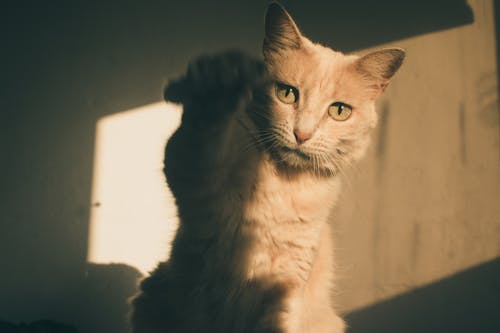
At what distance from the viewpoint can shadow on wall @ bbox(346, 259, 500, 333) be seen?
164 centimetres

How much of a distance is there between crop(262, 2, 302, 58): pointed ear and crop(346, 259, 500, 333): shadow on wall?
1.22 meters

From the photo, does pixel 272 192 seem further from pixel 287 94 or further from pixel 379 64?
pixel 379 64

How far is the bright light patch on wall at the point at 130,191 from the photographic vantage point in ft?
5.48

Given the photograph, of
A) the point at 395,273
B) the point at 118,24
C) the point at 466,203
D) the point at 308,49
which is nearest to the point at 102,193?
the point at 118,24

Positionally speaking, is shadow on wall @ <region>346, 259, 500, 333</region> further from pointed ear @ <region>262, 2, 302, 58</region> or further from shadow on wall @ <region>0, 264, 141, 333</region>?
pointed ear @ <region>262, 2, 302, 58</region>

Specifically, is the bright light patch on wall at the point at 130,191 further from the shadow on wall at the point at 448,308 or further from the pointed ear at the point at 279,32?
the shadow on wall at the point at 448,308

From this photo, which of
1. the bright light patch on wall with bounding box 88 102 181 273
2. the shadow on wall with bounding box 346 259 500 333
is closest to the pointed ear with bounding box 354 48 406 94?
the bright light patch on wall with bounding box 88 102 181 273

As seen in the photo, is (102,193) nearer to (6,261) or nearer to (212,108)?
(6,261)

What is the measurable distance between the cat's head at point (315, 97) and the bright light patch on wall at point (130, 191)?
75cm

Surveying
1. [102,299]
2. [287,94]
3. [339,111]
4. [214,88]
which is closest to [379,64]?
[339,111]

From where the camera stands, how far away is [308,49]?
110 cm

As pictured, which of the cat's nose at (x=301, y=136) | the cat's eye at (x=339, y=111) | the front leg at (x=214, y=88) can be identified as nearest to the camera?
the front leg at (x=214, y=88)

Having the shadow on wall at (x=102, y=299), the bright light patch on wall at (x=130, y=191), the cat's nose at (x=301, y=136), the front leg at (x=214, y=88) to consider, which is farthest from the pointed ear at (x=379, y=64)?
the shadow on wall at (x=102, y=299)

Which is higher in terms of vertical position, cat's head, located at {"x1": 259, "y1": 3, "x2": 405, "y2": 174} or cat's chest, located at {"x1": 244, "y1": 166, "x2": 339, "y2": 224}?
cat's head, located at {"x1": 259, "y1": 3, "x2": 405, "y2": 174}
